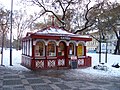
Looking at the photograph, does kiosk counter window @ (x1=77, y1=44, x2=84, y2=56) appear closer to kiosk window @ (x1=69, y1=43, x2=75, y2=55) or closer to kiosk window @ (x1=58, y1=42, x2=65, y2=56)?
kiosk window @ (x1=69, y1=43, x2=75, y2=55)

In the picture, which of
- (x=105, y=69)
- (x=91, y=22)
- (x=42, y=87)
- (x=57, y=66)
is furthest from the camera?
(x=91, y=22)

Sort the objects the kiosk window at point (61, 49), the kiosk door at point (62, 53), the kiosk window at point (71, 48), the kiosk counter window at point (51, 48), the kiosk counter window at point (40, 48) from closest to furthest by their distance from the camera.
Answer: the kiosk counter window at point (40, 48) < the kiosk counter window at point (51, 48) < the kiosk door at point (62, 53) < the kiosk window at point (61, 49) < the kiosk window at point (71, 48)

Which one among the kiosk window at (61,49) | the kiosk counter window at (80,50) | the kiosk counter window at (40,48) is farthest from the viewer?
the kiosk counter window at (80,50)

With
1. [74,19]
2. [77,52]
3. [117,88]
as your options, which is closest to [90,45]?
[74,19]

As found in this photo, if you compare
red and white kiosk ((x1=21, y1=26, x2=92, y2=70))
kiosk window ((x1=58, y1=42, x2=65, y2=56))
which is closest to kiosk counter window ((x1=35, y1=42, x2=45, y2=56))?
red and white kiosk ((x1=21, y1=26, x2=92, y2=70))

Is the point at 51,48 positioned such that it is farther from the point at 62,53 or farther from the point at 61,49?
the point at 62,53

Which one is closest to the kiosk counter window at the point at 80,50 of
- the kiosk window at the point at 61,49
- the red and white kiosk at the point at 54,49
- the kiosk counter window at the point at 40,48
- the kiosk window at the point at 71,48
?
the red and white kiosk at the point at 54,49

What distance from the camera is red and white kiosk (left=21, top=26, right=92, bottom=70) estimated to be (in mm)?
19812

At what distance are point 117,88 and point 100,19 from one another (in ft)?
73.9

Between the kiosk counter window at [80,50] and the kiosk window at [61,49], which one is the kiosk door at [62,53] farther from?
the kiosk counter window at [80,50]

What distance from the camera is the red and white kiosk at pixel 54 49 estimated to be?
65.0ft

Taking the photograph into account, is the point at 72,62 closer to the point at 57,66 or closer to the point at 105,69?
the point at 57,66

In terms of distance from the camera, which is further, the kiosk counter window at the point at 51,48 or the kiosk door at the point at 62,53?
the kiosk door at the point at 62,53

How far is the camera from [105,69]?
19.1 metres
